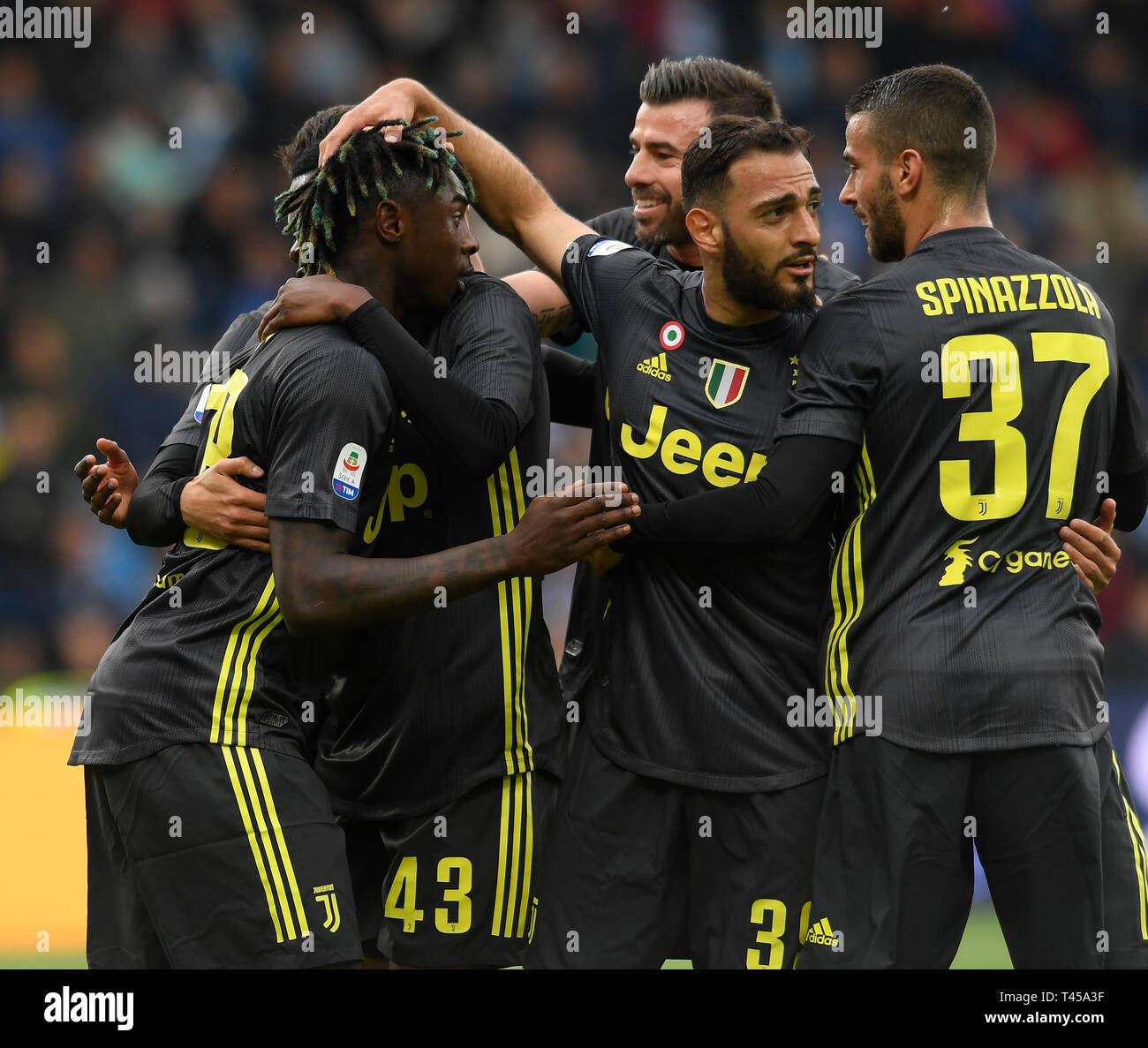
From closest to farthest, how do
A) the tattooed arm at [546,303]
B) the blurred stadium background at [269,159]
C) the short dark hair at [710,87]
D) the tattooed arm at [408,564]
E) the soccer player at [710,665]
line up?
1. the tattooed arm at [408,564]
2. the soccer player at [710,665]
3. the tattooed arm at [546,303]
4. the short dark hair at [710,87]
5. the blurred stadium background at [269,159]

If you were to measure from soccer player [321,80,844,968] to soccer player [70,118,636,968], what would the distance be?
0.42 metres

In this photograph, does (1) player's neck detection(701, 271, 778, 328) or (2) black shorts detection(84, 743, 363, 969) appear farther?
(1) player's neck detection(701, 271, 778, 328)

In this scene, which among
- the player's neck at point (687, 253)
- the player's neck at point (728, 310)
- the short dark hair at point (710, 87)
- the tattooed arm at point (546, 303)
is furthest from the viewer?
the short dark hair at point (710, 87)

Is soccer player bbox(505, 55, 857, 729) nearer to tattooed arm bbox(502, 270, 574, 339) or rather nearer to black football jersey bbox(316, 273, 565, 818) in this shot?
tattooed arm bbox(502, 270, 574, 339)

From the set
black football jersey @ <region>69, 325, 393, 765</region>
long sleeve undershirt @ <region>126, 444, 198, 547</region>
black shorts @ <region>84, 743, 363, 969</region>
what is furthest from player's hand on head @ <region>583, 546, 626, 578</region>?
long sleeve undershirt @ <region>126, 444, 198, 547</region>

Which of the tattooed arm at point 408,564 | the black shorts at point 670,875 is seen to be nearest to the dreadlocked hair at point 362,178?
the tattooed arm at point 408,564

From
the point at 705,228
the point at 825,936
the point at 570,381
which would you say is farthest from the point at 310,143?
the point at 825,936

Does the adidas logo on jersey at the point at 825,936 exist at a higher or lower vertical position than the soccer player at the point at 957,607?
lower

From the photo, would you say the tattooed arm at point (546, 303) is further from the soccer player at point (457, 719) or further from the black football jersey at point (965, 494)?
the black football jersey at point (965, 494)

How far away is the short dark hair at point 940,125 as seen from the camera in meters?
3.51

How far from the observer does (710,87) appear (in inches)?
168

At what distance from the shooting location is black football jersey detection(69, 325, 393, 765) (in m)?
3.08

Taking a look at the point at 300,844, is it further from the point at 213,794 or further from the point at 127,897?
the point at 127,897
